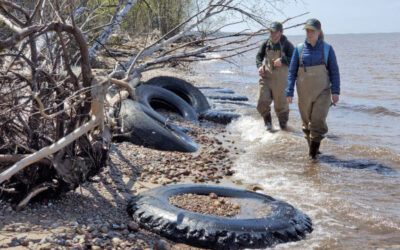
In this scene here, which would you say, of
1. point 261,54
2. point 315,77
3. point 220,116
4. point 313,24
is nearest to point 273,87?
point 261,54

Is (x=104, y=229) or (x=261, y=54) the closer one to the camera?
(x=104, y=229)

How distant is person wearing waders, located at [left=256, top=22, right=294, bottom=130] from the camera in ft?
28.3

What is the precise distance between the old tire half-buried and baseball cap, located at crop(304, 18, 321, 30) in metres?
2.92

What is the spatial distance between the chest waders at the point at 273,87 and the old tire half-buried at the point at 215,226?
4.59 m

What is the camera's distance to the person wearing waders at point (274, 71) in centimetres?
862

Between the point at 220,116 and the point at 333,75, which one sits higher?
the point at 333,75

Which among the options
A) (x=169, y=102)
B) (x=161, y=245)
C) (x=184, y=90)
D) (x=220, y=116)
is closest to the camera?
(x=161, y=245)

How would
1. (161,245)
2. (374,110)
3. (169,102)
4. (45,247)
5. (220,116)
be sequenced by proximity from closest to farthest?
(45,247), (161,245), (169,102), (220,116), (374,110)

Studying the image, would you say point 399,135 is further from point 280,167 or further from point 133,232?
point 133,232

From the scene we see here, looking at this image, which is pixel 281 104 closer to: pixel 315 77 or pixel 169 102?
pixel 315 77

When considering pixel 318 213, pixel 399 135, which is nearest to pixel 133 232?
pixel 318 213

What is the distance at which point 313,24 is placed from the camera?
6641 mm

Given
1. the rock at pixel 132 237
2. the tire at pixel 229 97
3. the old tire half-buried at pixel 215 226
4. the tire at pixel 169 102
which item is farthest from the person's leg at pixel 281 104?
the rock at pixel 132 237

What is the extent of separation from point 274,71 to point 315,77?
2152mm
